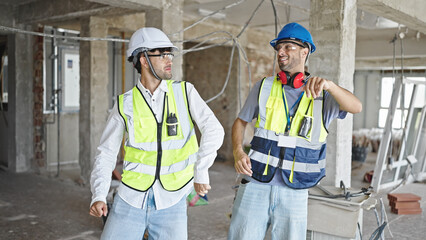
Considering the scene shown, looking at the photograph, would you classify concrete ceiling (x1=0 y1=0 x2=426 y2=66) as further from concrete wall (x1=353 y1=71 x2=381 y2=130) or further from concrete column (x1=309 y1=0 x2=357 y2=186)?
concrete wall (x1=353 y1=71 x2=381 y2=130)

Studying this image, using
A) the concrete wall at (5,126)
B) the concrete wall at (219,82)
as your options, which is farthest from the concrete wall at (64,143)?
the concrete wall at (219,82)

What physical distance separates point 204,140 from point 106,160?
47 centimetres

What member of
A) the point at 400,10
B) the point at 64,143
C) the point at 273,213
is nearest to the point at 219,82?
the point at 64,143

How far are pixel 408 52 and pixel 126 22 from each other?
605 cm

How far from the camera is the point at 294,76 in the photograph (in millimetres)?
2344

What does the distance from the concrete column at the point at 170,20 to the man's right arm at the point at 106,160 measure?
2602 mm

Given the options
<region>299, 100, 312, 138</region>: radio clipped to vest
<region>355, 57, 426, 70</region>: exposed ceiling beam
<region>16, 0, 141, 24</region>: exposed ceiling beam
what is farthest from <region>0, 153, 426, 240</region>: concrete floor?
<region>355, 57, 426, 70</region>: exposed ceiling beam

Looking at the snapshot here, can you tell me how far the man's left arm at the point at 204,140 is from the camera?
199 cm

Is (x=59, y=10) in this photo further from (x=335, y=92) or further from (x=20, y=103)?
(x=335, y=92)

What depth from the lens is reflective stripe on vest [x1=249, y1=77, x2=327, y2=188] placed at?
232 cm

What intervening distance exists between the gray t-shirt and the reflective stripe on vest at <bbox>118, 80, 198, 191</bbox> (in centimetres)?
52

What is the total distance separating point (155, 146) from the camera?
1.99 m

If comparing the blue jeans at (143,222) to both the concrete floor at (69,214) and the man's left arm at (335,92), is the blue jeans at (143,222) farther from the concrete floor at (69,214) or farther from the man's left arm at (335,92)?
the concrete floor at (69,214)

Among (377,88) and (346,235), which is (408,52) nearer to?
(377,88)
